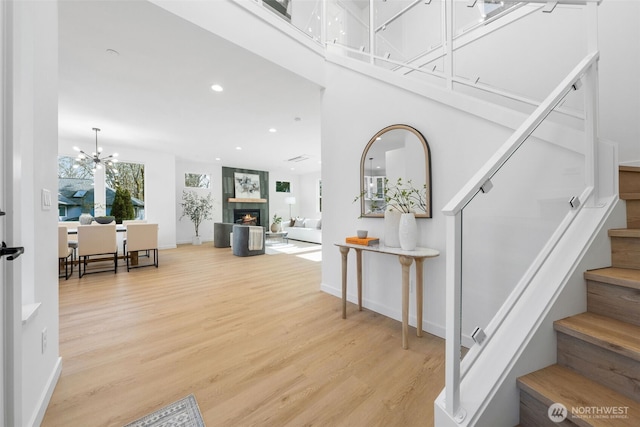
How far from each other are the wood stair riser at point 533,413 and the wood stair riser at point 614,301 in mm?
615

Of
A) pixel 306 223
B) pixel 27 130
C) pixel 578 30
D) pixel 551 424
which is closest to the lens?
pixel 551 424

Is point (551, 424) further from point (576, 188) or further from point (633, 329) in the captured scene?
point (576, 188)

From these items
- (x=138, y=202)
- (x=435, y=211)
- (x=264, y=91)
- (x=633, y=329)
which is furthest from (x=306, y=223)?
(x=633, y=329)

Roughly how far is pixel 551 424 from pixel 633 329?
56cm

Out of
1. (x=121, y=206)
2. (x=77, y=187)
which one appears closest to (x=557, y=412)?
(x=121, y=206)

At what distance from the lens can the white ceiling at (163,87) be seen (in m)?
2.34

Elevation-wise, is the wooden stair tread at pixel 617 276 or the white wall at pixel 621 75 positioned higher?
the white wall at pixel 621 75

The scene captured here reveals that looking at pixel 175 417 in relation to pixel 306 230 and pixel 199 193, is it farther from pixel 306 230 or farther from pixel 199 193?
pixel 199 193

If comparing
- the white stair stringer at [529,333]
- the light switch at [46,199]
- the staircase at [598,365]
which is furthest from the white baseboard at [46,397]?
the staircase at [598,365]

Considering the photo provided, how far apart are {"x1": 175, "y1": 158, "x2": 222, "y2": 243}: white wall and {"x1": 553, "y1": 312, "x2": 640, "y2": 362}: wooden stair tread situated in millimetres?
8733

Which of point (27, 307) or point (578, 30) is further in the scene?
point (578, 30)

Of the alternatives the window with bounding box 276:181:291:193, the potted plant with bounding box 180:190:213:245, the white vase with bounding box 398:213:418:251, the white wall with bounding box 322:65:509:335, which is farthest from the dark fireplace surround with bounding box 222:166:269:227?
the white vase with bounding box 398:213:418:251

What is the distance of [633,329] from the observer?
1072 millimetres

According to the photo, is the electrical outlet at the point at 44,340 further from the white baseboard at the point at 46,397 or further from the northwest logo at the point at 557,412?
the northwest logo at the point at 557,412
